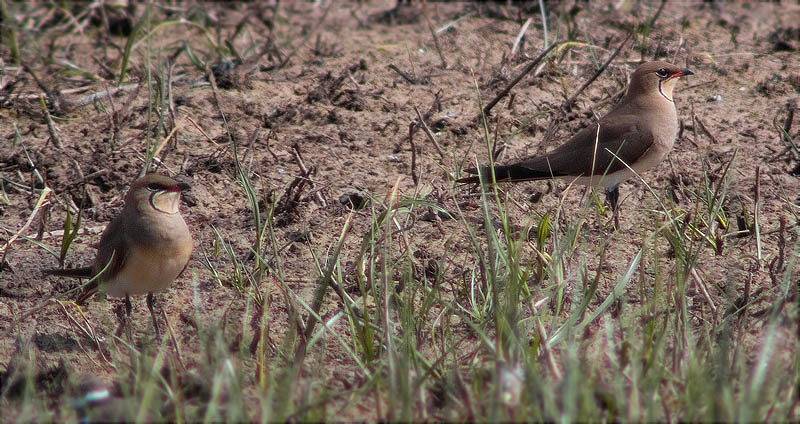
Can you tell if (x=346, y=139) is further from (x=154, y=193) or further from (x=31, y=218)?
(x=31, y=218)

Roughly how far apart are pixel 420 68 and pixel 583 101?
108 cm

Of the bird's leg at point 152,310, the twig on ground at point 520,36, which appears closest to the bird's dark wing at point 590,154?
the twig on ground at point 520,36

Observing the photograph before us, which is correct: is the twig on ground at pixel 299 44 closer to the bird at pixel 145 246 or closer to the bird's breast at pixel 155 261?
the bird at pixel 145 246

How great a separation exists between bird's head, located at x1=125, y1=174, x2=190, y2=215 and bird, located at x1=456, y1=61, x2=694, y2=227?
4.97 ft

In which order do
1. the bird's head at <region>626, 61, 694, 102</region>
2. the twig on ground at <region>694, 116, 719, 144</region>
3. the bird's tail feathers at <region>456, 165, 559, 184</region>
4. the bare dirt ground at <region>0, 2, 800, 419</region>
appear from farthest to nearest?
1. the twig on ground at <region>694, 116, 719, 144</region>
2. the bird's head at <region>626, 61, 694, 102</region>
3. the bird's tail feathers at <region>456, 165, 559, 184</region>
4. the bare dirt ground at <region>0, 2, 800, 419</region>

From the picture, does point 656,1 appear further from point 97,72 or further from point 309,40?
point 97,72

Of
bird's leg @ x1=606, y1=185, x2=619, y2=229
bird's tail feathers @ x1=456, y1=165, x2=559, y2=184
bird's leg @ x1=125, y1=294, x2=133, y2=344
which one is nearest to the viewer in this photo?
bird's leg @ x1=125, y1=294, x2=133, y2=344

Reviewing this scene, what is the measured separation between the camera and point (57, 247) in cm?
453

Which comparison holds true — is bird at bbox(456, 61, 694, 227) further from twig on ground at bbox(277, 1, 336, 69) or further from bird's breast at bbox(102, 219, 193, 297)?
twig on ground at bbox(277, 1, 336, 69)

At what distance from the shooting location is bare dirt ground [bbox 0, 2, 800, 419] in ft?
13.5

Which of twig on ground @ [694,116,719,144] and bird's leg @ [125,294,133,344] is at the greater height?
twig on ground @ [694,116,719,144]

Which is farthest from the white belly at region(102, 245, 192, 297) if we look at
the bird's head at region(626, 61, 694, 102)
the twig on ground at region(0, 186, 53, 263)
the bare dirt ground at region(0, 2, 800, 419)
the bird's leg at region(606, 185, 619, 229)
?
the bird's head at region(626, 61, 694, 102)

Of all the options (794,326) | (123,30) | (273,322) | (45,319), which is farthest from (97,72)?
(794,326)

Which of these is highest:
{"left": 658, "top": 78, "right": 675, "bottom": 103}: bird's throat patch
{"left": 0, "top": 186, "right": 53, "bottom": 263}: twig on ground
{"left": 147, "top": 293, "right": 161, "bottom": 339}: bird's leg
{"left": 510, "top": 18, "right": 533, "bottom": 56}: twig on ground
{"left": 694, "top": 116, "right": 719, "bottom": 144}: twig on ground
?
{"left": 658, "top": 78, "right": 675, "bottom": 103}: bird's throat patch
